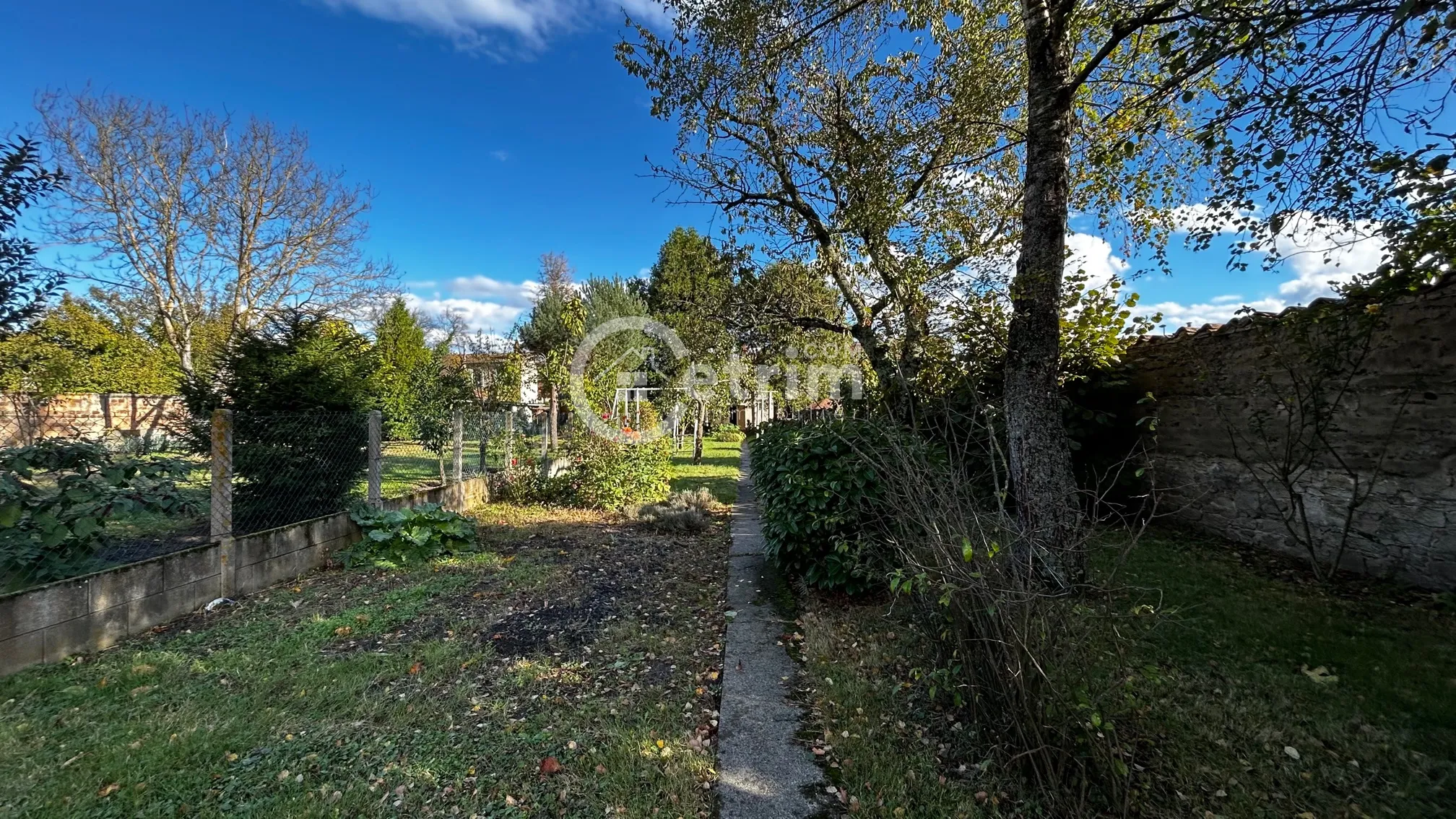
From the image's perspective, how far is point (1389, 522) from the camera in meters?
3.85

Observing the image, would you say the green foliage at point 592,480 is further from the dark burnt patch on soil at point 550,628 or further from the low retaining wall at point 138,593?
the dark burnt patch on soil at point 550,628

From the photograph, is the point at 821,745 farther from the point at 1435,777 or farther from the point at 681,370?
the point at 681,370

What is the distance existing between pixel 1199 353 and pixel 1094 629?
4845 mm

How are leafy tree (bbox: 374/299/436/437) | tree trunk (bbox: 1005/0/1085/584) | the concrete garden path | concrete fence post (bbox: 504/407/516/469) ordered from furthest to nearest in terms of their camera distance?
concrete fence post (bbox: 504/407/516/469), leafy tree (bbox: 374/299/436/437), tree trunk (bbox: 1005/0/1085/584), the concrete garden path

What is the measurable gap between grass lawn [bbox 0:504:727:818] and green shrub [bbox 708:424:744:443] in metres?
18.9

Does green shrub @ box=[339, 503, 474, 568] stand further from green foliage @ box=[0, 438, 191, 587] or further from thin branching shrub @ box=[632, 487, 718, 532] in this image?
thin branching shrub @ box=[632, 487, 718, 532]

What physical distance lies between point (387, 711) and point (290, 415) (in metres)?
3.65

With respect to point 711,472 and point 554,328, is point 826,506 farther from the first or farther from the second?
point 554,328

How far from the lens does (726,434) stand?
2477cm

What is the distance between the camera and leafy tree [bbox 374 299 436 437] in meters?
6.74

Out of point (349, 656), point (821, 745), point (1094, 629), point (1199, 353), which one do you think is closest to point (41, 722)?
point (349, 656)

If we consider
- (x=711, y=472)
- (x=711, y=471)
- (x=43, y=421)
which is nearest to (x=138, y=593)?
(x=43, y=421)

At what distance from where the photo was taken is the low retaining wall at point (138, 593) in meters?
2.96

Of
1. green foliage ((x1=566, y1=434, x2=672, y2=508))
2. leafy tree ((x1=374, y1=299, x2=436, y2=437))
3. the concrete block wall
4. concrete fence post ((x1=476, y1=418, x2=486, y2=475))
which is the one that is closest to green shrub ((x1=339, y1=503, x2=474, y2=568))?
the concrete block wall
